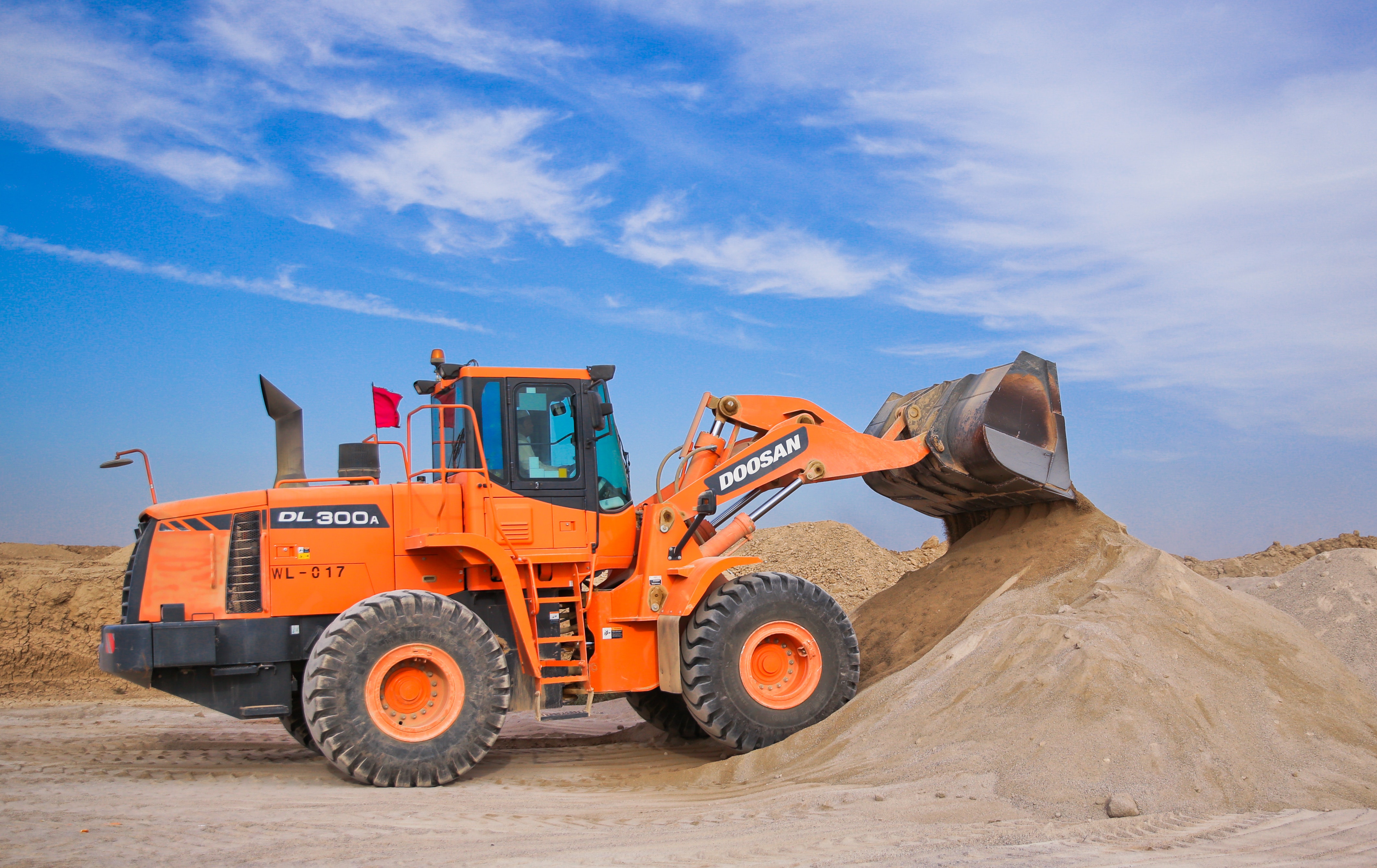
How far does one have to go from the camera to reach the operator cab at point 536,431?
8.09 metres

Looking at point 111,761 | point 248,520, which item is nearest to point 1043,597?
point 248,520

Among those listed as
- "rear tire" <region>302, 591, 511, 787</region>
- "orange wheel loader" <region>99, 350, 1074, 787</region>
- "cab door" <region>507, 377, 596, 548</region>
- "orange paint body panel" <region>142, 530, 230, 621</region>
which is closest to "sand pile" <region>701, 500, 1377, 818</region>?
"orange wheel loader" <region>99, 350, 1074, 787</region>

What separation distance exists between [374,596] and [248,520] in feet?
4.03

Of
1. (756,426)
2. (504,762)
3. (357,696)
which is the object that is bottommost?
(504,762)

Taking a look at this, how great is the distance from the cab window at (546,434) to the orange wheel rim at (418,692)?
1.60m

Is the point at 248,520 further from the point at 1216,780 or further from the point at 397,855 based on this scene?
the point at 1216,780

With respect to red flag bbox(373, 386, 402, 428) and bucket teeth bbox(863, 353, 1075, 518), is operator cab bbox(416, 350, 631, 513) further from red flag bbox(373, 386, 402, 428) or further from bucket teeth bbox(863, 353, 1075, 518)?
bucket teeth bbox(863, 353, 1075, 518)

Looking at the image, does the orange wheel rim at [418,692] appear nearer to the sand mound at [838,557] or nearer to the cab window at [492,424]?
the cab window at [492,424]

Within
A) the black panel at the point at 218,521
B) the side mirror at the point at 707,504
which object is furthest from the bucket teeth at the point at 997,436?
the black panel at the point at 218,521

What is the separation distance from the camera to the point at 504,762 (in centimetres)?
839

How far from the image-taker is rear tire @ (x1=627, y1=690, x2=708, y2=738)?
930 cm

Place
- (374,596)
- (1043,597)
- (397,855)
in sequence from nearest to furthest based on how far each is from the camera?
(397,855), (374,596), (1043,597)

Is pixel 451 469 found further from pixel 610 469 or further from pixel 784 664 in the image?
pixel 784 664

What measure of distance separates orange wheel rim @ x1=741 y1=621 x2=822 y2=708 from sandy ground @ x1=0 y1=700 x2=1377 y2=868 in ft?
3.19
